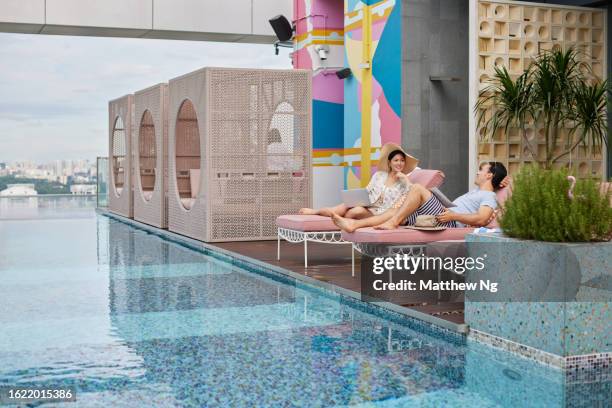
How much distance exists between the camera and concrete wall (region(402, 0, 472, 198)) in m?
10.1

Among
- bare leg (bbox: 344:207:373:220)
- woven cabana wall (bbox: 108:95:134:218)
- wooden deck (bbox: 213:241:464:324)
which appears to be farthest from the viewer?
woven cabana wall (bbox: 108:95:134:218)

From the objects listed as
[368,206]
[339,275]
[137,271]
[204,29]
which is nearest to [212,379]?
[339,275]

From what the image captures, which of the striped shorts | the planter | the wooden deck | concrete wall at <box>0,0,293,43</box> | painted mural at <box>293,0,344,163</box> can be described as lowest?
the wooden deck

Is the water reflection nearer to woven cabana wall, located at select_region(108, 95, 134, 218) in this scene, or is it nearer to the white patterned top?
the white patterned top

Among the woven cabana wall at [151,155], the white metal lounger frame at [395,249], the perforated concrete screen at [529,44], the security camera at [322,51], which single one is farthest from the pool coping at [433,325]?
the security camera at [322,51]

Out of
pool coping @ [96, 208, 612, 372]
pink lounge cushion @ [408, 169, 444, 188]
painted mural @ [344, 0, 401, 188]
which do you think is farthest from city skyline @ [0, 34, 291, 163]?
pink lounge cushion @ [408, 169, 444, 188]

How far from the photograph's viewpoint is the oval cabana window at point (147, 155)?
13.9m

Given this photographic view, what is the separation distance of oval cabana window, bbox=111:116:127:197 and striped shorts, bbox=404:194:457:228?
10060 millimetres

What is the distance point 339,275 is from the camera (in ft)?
22.6

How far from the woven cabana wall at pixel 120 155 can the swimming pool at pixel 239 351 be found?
7496 mm

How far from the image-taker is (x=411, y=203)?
620 centimetres

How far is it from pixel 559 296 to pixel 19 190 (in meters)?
19.4

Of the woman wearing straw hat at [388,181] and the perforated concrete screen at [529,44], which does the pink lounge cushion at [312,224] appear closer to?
the woman wearing straw hat at [388,181]

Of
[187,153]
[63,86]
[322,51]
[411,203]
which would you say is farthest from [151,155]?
[63,86]
